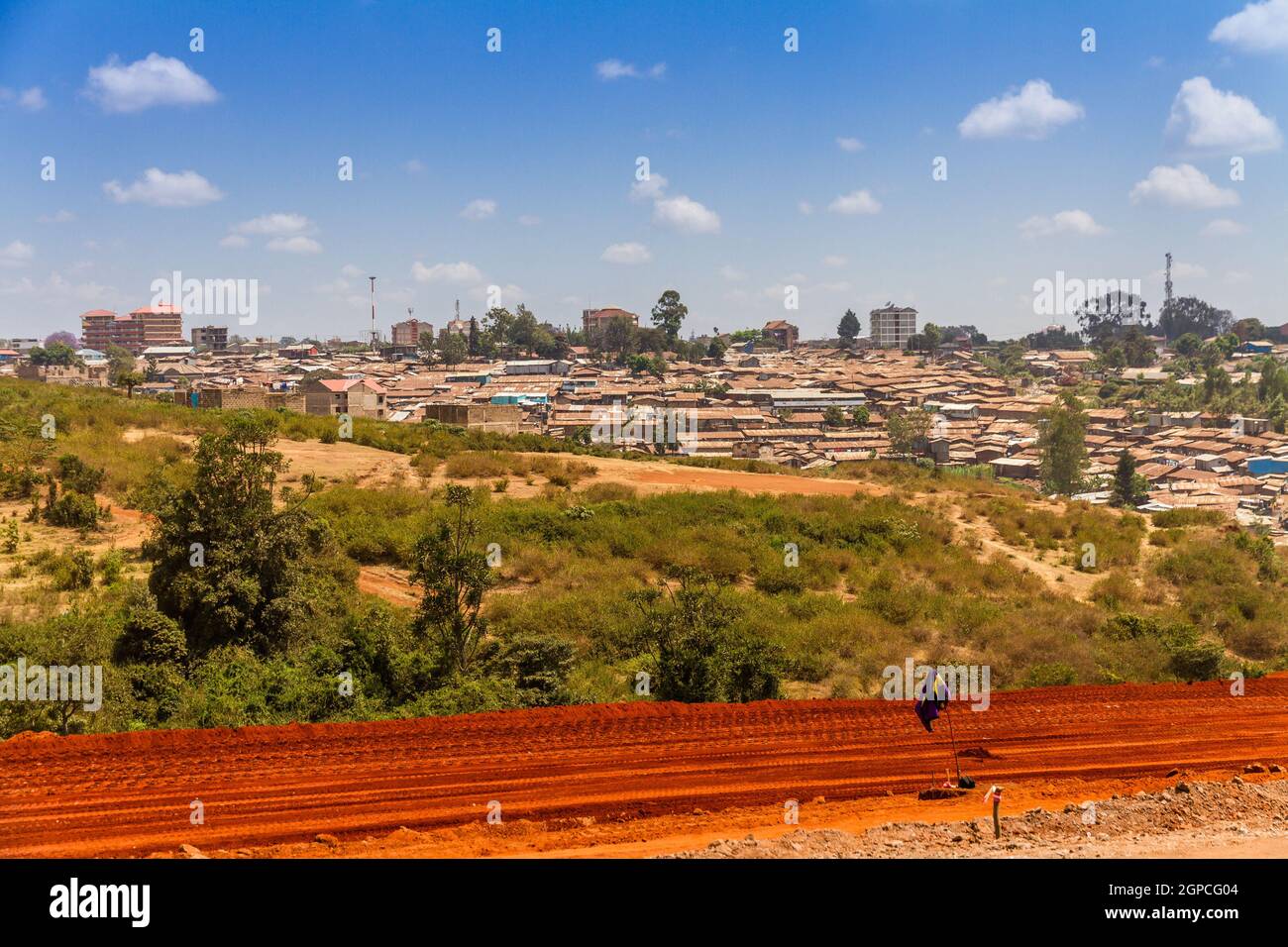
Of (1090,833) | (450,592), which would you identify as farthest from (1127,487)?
(1090,833)

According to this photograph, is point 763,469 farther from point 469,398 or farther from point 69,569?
point 469,398

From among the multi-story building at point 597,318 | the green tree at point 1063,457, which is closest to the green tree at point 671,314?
the multi-story building at point 597,318

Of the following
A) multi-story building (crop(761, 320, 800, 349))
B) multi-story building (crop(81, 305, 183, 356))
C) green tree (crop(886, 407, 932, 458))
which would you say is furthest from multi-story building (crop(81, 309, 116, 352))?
green tree (crop(886, 407, 932, 458))

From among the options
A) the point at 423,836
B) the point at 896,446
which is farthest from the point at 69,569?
the point at 896,446

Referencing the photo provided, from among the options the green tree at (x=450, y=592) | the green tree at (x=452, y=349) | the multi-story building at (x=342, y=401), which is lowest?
the green tree at (x=450, y=592)

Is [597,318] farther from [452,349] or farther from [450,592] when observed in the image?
[450,592]

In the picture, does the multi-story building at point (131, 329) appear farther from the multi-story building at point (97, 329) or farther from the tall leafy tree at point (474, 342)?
the tall leafy tree at point (474, 342)
